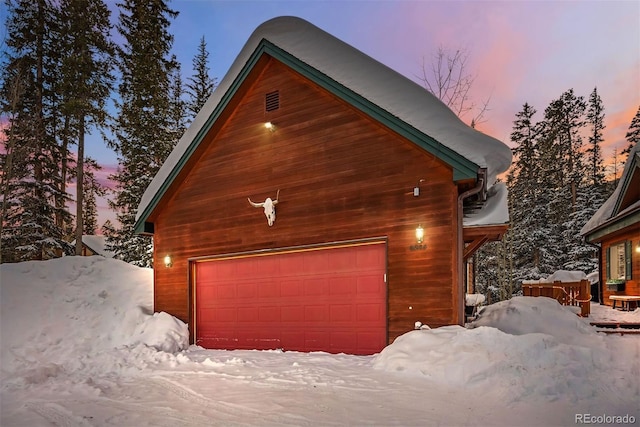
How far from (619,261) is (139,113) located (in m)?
23.8

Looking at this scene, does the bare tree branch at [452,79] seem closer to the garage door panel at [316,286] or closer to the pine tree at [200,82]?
the garage door panel at [316,286]

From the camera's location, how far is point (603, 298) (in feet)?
54.5

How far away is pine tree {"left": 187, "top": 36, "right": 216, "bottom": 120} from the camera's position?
2606 cm

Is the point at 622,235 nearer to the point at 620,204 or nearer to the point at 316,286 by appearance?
the point at 620,204

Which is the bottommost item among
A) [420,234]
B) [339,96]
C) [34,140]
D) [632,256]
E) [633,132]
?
[632,256]

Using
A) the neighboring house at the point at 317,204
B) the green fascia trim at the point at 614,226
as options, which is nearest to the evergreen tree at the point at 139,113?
the neighboring house at the point at 317,204

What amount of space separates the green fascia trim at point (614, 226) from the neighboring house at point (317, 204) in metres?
7.49

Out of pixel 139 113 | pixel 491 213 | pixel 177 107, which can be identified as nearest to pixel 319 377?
pixel 491 213

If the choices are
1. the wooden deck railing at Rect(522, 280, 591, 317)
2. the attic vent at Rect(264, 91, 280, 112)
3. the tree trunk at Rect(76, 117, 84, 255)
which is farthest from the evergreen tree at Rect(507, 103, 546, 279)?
the tree trunk at Rect(76, 117, 84, 255)

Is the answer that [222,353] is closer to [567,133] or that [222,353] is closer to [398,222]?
[398,222]

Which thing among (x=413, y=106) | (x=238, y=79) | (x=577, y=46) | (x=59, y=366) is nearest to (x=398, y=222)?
(x=413, y=106)

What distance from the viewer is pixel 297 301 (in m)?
8.66

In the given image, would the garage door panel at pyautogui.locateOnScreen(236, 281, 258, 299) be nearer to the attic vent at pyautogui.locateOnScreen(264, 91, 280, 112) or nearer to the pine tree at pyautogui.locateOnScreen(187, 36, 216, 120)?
the attic vent at pyautogui.locateOnScreen(264, 91, 280, 112)

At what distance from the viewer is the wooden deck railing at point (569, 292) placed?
12001mm
